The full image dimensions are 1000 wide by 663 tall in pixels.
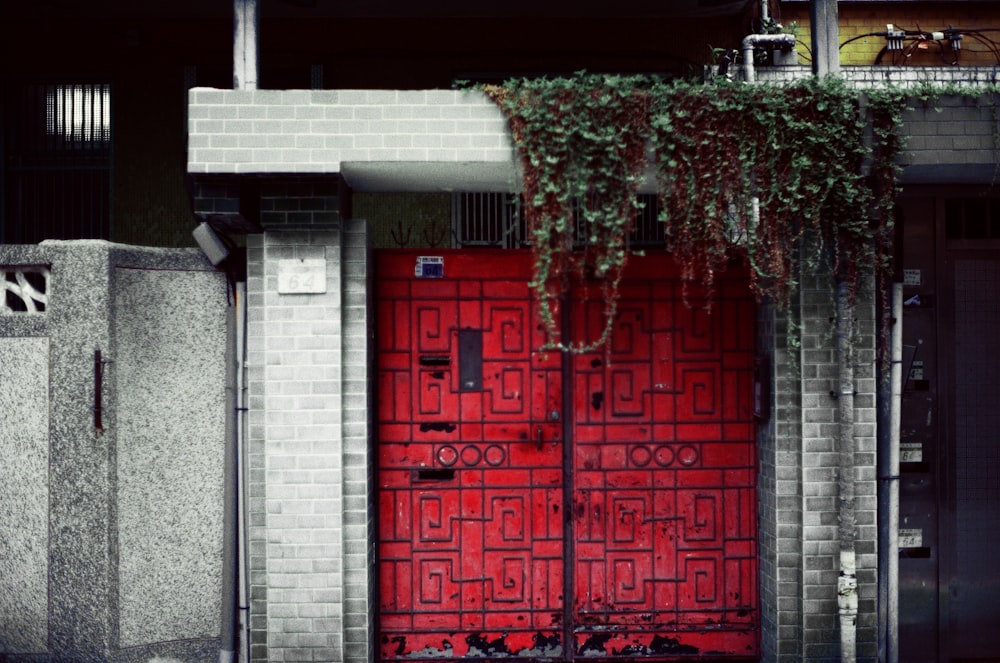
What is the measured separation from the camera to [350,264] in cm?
497

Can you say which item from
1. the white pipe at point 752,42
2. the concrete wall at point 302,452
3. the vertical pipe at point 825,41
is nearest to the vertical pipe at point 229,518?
the concrete wall at point 302,452

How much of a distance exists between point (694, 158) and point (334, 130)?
2289mm

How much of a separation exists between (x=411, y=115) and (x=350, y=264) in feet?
3.55

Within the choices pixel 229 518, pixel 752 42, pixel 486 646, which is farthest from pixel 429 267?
pixel 752 42

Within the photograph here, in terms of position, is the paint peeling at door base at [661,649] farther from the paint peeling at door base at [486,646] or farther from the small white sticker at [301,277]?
the small white sticker at [301,277]

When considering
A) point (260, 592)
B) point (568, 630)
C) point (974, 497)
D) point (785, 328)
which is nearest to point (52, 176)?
point (260, 592)

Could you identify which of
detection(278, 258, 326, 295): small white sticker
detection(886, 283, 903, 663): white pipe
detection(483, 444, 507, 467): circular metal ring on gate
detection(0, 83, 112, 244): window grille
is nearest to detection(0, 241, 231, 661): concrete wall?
detection(278, 258, 326, 295): small white sticker

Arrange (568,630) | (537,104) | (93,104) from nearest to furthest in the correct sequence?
1. (537,104)
2. (568,630)
3. (93,104)

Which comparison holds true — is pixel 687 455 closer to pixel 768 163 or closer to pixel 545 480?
pixel 545 480

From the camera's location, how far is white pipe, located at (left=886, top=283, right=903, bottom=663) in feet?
A: 16.8

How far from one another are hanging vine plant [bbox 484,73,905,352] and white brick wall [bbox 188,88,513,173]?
0.27 metres

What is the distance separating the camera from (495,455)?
5.36 meters

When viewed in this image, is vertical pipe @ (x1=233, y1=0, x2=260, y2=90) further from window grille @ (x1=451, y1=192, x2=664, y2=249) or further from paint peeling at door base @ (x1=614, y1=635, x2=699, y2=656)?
paint peeling at door base @ (x1=614, y1=635, x2=699, y2=656)

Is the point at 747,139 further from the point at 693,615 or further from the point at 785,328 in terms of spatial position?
the point at 693,615
